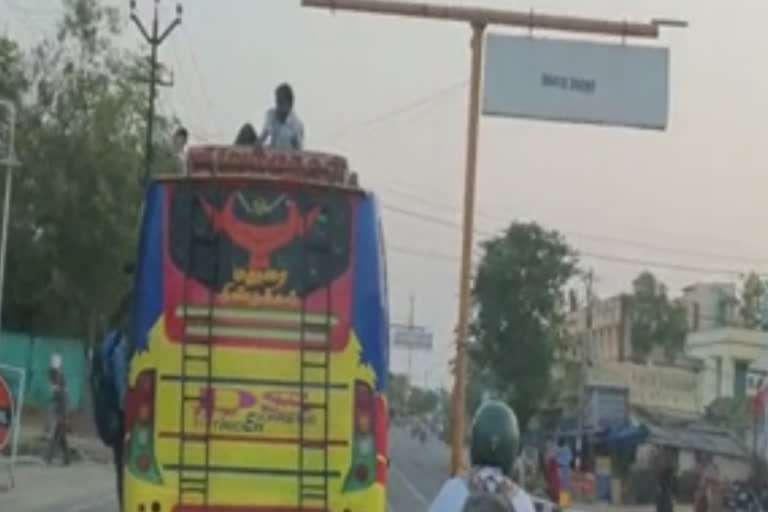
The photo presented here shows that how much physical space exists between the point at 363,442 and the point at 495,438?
7571 mm

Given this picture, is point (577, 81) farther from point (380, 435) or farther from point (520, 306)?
point (520, 306)

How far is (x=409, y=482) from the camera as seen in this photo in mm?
47875

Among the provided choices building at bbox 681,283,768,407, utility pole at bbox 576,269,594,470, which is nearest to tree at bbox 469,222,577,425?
utility pole at bbox 576,269,594,470

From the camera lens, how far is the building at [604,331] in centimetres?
9281

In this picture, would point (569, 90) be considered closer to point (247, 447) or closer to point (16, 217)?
point (247, 447)

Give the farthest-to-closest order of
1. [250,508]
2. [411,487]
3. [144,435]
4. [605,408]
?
[605,408], [411,487], [250,508], [144,435]

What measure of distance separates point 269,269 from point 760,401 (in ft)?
89.8

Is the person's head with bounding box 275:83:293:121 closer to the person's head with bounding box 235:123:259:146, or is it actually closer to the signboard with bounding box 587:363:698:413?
the person's head with bounding box 235:123:259:146

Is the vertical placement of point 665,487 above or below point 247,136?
below

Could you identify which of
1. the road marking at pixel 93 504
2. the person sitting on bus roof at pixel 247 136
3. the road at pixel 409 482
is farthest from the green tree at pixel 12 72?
the person sitting on bus roof at pixel 247 136

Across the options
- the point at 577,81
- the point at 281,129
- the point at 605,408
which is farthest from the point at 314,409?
the point at 605,408

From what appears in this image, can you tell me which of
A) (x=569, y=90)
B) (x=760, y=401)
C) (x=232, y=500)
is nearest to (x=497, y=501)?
(x=232, y=500)

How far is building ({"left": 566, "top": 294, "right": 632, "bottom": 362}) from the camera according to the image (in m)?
92.8

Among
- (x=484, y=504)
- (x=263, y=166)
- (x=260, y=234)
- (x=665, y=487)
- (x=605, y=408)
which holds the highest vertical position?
(x=263, y=166)
